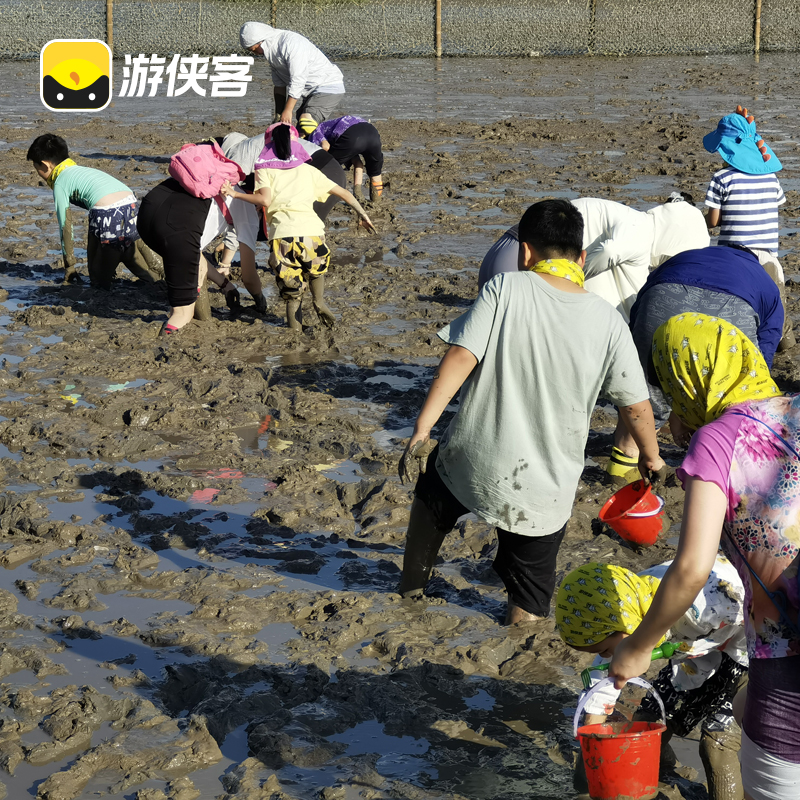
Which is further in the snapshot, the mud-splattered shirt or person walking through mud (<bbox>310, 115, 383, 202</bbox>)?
person walking through mud (<bbox>310, 115, 383, 202</bbox>)

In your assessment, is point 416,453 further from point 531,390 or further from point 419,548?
point 419,548

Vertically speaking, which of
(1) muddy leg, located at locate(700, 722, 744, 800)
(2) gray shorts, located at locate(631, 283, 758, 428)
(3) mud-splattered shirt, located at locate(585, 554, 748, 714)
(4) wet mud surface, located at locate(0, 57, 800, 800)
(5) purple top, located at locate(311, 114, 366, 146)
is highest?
(5) purple top, located at locate(311, 114, 366, 146)

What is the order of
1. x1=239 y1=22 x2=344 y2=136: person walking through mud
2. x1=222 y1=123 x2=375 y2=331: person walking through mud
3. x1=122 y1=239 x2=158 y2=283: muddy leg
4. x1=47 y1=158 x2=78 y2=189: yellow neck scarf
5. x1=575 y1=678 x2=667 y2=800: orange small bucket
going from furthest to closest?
x1=239 y1=22 x2=344 y2=136: person walking through mud → x1=122 y1=239 x2=158 y2=283: muddy leg → x1=47 y1=158 x2=78 y2=189: yellow neck scarf → x1=222 y1=123 x2=375 y2=331: person walking through mud → x1=575 y1=678 x2=667 y2=800: orange small bucket

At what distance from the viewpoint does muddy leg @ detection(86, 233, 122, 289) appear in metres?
8.30

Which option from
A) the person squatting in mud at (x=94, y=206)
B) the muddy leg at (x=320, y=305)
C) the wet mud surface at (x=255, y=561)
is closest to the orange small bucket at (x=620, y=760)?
the wet mud surface at (x=255, y=561)

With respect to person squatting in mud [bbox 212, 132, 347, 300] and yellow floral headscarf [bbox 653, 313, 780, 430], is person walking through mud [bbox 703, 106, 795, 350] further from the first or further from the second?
yellow floral headscarf [bbox 653, 313, 780, 430]

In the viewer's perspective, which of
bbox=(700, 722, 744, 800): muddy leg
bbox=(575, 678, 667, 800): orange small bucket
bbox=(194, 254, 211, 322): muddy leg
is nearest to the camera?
bbox=(575, 678, 667, 800): orange small bucket

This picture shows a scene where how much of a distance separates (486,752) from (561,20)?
25644mm

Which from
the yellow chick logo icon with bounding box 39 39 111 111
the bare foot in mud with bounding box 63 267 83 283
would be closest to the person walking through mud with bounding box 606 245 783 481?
the bare foot in mud with bounding box 63 267 83 283

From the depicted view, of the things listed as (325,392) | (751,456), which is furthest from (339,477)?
(751,456)

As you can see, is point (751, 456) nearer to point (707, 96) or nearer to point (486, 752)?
point (486, 752)

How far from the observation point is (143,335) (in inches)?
289

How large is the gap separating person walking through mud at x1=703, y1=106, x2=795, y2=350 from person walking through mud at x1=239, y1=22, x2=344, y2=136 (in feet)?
18.6

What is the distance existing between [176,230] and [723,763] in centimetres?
528
